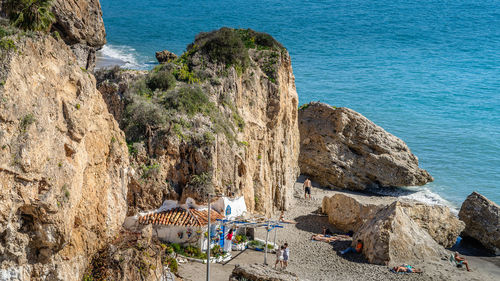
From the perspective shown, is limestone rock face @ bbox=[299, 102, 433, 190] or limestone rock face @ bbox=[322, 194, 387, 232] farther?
limestone rock face @ bbox=[299, 102, 433, 190]

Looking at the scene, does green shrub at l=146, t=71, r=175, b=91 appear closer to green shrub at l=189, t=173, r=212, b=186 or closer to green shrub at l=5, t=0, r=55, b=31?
green shrub at l=189, t=173, r=212, b=186

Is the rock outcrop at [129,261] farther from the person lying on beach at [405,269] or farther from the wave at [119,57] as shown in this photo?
the wave at [119,57]

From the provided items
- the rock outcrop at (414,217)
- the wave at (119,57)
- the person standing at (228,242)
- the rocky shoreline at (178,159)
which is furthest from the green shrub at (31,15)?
the wave at (119,57)

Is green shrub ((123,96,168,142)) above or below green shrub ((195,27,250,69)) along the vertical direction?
below

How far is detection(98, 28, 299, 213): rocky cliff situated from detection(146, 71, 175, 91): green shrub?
0.05m

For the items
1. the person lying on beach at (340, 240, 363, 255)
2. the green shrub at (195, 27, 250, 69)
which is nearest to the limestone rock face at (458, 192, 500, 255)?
the person lying on beach at (340, 240, 363, 255)

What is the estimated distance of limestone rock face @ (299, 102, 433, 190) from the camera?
43.2m

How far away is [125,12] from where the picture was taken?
5714 inches

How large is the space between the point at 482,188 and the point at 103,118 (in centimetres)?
3858

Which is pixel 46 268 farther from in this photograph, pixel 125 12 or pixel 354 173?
pixel 125 12

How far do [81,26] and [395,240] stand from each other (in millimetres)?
32422

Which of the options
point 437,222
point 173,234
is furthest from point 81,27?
point 437,222

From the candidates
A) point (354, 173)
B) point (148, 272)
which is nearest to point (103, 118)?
point (148, 272)

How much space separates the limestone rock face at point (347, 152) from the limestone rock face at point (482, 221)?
924 centimetres
